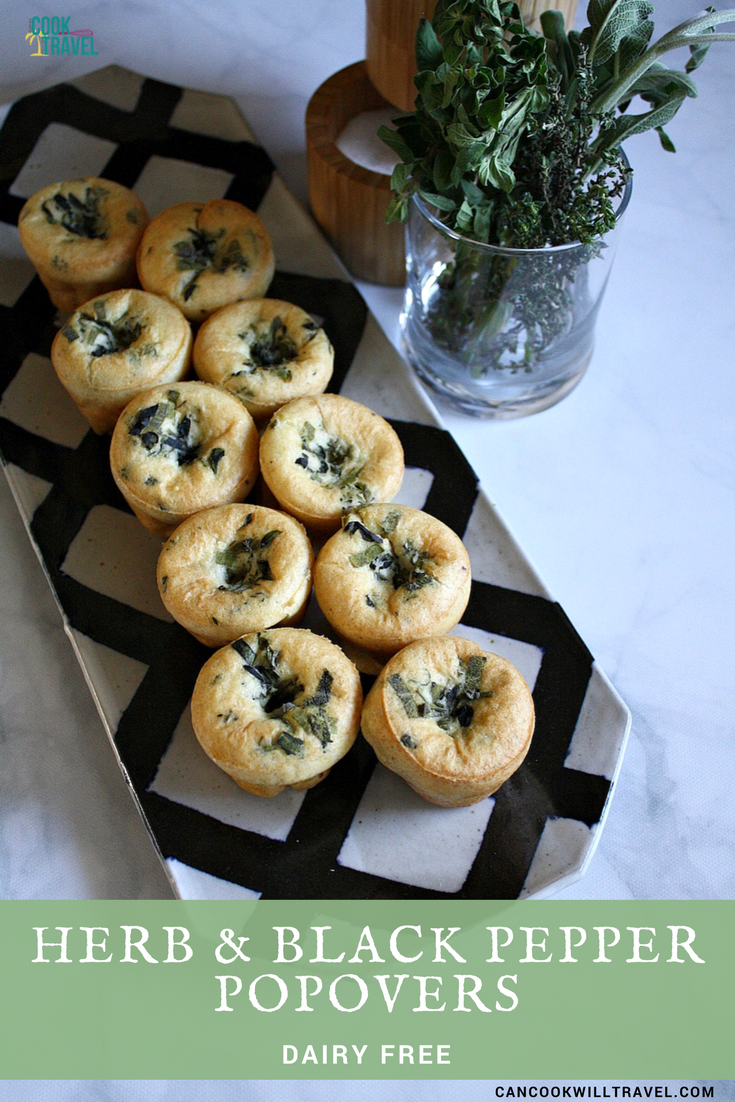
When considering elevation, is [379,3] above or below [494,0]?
below

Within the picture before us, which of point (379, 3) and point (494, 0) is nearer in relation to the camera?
point (494, 0)

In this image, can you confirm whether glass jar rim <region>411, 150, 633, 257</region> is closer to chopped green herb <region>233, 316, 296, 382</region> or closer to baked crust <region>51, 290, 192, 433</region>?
chopped green herb <region>233, 316, 296, 382</region>

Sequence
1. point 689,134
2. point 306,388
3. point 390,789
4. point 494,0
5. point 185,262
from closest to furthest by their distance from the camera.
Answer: point 494,0
point 390,789
point 306,388
point 185,262
point 689,134

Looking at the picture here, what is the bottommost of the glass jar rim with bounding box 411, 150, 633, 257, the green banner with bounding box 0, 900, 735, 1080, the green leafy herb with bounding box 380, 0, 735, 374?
the green banner with bounding box 0, 900, 735, 1080

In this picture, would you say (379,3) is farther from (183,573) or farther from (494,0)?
(183,573)

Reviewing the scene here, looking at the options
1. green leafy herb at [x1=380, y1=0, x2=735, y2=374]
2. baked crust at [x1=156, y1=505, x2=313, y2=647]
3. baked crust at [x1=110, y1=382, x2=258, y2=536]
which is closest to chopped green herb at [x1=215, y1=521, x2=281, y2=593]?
baked crust at [x1=156, y1=505, x2=313, y2=647]

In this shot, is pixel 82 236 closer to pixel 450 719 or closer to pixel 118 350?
pixel 118 350

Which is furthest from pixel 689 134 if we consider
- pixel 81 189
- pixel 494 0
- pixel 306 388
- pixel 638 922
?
pixel 638 922
